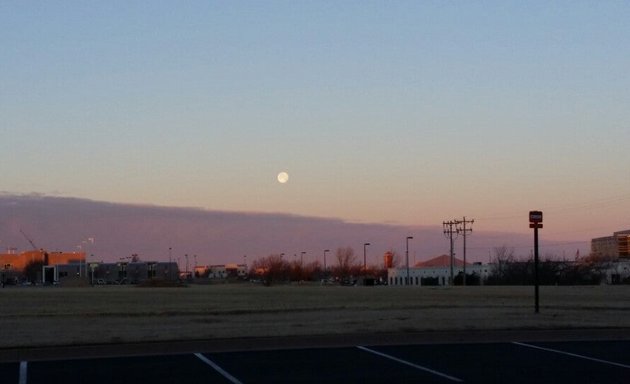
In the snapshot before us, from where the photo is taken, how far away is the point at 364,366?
57.4 feet

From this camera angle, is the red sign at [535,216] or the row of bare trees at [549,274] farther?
the row of bare trees at [549,274]

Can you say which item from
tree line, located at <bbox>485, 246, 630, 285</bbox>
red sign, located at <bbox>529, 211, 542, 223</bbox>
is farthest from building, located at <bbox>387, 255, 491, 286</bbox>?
red sign, located at <bbox>529, 211, 542, 223</bbox>

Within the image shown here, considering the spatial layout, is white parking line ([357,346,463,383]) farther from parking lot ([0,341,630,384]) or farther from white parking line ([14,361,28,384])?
white parking line ([14,361,28,384])

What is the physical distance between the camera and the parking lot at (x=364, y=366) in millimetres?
15758

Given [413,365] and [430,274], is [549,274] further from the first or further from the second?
[413,365]

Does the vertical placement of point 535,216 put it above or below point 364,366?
above

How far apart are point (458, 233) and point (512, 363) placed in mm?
122872

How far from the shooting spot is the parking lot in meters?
15.8

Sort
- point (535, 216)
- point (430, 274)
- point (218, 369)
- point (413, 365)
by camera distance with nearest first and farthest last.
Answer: point (218, 369), point (413, 365), point (535, 216), point (430, 274)

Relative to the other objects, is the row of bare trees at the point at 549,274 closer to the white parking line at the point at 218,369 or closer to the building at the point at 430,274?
the building at the point at 430,274

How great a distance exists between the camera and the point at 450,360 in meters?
18.3

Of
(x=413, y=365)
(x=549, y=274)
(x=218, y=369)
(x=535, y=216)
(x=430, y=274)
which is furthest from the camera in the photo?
(x=430, y=274)

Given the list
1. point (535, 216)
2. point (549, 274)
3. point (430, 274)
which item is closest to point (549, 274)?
point (549, 274)

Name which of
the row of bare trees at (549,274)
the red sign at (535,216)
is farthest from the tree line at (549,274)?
the red sign at (535,216)
